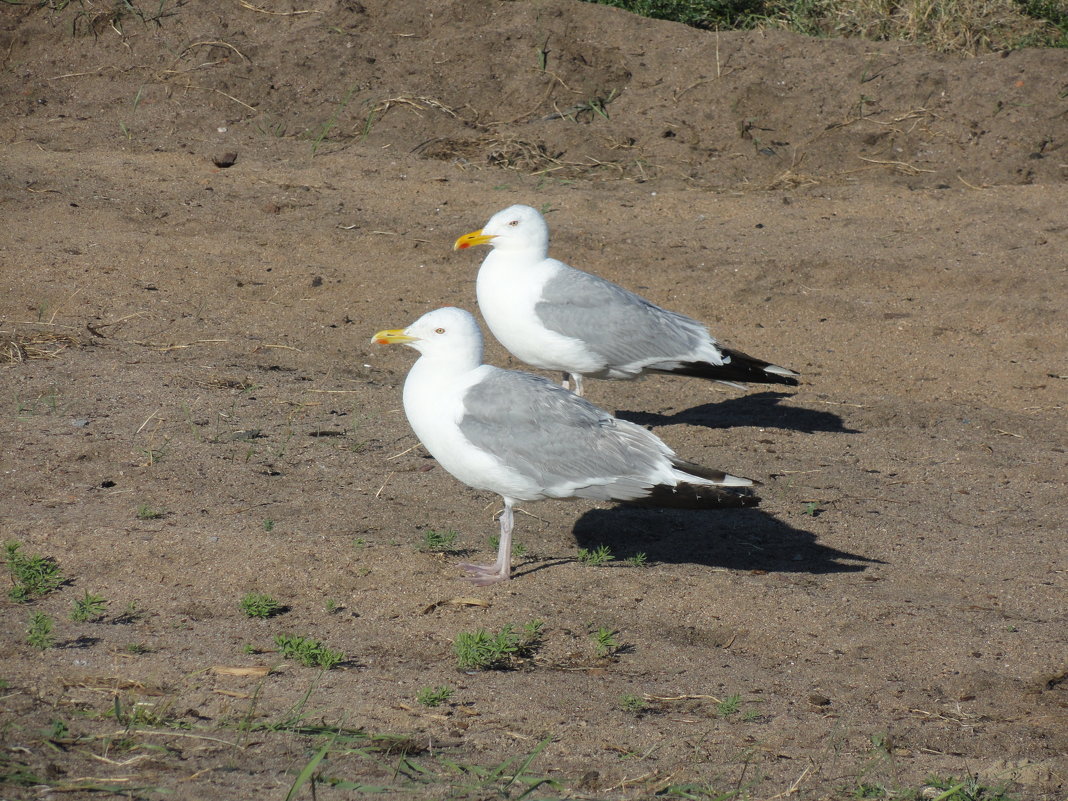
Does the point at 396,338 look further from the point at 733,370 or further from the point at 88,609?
the point at 733,370

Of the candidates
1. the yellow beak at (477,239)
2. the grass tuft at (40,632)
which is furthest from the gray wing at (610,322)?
the grass tuft at (40,632)

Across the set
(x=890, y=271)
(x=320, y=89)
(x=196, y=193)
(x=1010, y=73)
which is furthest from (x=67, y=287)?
(x=1010, y=73)

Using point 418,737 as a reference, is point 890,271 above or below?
above

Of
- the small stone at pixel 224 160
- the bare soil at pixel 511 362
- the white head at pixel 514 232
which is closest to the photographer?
the bare soil at pixel 511 362

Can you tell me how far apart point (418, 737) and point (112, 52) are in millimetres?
10457

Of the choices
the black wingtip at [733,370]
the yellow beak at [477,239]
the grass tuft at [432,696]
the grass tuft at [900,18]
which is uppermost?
the grass tuft at [900,18]

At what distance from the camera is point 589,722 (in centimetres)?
390

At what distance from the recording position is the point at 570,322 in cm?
666

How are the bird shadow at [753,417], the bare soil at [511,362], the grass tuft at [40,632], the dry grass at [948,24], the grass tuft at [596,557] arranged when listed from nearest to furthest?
the bare soil at [511,362]
the grass tuft at [40,632]
the grass tuft at [596,557]
the bird shadow at [753,417]
the dry grass at [948,24]

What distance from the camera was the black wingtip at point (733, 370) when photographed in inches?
277

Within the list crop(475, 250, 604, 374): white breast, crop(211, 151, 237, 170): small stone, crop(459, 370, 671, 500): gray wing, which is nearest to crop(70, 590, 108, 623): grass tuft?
crop(459, 370, 671, 500): gray wing

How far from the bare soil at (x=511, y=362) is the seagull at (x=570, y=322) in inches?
18.8

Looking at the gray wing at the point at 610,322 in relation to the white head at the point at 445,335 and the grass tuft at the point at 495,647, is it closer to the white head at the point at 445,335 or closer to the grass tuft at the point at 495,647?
the white head at the point at 445,335

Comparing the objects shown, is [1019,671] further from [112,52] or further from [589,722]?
[112,52]
